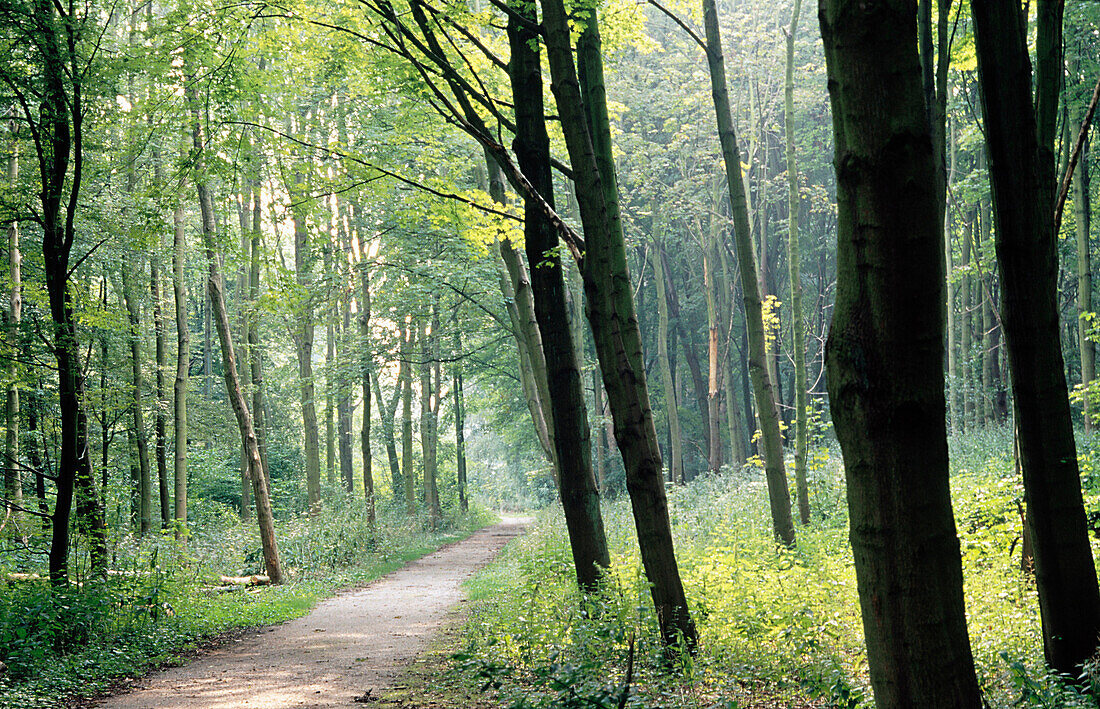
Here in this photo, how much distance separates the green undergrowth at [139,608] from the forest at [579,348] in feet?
0.19

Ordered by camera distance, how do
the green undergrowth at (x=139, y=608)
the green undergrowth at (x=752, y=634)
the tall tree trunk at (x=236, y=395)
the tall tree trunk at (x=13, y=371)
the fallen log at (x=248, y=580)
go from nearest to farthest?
the green undergrowth at (x=752, y=634) → the green undergrowth at (x=139, y=608) → the tall tree trunk at (x=13, y=371) → the fallen log at (x=248, y=580) → the tall tree trunk at (x=236, y=395)

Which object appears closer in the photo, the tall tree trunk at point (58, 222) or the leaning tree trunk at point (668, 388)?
the tall tree trunk at point (58, 222)

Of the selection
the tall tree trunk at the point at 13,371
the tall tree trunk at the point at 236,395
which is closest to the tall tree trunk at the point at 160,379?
the tall tree trunk at the point at 236,395

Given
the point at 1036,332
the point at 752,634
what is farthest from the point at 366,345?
the point at 1036,332

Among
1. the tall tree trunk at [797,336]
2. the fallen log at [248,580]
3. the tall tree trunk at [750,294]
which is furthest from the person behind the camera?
the fallen log at [248,580]

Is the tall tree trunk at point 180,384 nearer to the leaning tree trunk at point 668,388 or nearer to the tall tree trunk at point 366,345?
the tall tree trunk at point 366,345

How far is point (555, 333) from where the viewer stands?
7.76 m

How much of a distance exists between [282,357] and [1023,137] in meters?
39.1

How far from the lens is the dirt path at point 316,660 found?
21.2 feet

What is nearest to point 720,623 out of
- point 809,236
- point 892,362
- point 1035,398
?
point 1035,398

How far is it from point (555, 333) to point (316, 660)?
4.37 meters

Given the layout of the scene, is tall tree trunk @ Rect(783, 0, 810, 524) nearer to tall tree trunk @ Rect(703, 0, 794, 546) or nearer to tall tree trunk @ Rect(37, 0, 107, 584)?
tall tree trunk @ Rect(703, 0, 794, 546)

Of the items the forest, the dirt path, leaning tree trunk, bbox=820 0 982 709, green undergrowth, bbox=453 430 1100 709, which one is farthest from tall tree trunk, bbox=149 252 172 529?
leaning tree trunk, bbox=820 0 982 709

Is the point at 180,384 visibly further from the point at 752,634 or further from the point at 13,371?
the point at 752,634
